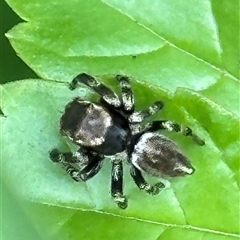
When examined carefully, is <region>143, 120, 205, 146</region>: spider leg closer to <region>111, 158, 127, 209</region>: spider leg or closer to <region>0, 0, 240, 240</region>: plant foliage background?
<region>0, 0, 240, 240</region>: plant foliage background

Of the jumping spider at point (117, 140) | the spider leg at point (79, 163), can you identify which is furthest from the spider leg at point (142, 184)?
the spider leg at point (79, 163)

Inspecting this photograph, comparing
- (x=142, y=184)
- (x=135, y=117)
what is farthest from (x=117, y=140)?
(x=142, y=184)

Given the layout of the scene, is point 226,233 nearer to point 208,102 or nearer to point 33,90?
point 208,102

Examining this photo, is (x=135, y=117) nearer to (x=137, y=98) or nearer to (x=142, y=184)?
(x=137, y=98)

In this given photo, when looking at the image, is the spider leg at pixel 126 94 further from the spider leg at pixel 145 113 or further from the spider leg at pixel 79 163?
the spider leg at pixel 79 163

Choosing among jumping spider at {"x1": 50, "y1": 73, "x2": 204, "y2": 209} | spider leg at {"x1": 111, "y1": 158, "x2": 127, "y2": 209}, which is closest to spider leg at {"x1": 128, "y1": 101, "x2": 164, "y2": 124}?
jumping spider at {"x1": 50, "y1": 73, "x2": 204, "y2": 209}

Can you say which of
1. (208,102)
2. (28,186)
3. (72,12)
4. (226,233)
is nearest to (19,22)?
(72,12)
